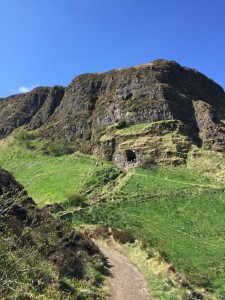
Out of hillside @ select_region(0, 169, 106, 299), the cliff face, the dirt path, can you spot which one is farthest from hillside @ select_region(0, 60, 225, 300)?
the dirt path

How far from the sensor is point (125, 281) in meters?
23.7

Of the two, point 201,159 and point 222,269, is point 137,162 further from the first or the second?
point 222,269

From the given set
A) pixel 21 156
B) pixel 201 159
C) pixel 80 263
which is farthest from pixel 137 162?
pixel 80 263

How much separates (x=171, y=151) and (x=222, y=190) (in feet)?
53.9

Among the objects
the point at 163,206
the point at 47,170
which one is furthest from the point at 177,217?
the point at 47,170

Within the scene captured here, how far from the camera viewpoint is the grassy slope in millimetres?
34156

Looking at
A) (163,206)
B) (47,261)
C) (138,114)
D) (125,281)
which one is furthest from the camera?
(138,114)

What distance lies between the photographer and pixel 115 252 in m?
31.3

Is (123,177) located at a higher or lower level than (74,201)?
higher

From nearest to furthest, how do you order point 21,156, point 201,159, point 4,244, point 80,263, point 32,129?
point 4,244 < point 80,263 < point 201,159 < point 21,156 < point 32,129

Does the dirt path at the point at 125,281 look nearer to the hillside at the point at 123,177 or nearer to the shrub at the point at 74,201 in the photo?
the hillside at the point at 123,177

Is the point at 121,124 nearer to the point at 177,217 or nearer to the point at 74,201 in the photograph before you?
the point at 74,201

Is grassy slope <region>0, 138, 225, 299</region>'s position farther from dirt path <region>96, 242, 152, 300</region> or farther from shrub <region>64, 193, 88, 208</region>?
dirt path <region>96, 242, 152, 300</region>

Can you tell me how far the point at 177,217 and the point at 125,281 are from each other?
2370cm
